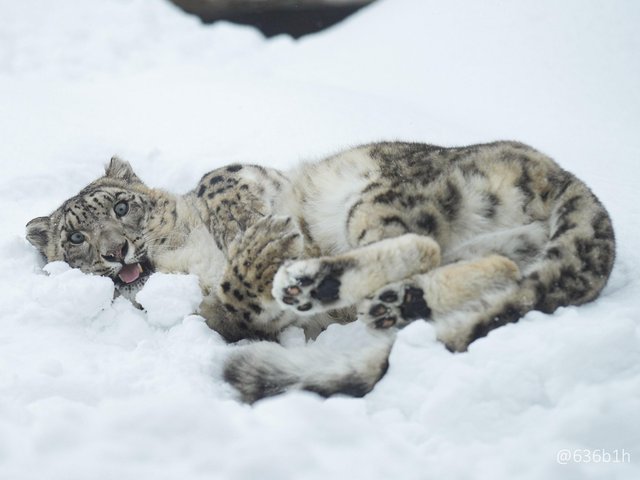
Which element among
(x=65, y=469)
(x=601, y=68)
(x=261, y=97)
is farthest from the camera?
(x=601, y=68)

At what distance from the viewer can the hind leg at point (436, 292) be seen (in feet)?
8.77

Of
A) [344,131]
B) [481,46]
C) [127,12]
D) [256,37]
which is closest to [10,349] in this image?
[344,131]

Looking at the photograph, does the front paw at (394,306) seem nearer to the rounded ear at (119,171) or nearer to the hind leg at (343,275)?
the hind leg at (343,275)

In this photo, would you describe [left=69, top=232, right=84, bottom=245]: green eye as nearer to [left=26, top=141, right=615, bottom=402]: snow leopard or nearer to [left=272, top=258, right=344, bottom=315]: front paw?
[left=26, top=141, right=615, bottom=402]: snow leopard

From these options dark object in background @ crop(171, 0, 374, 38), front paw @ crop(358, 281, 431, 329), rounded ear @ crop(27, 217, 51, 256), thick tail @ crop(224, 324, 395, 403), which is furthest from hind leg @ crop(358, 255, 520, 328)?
dark object in background @ crop(171, 0, 374, 38)

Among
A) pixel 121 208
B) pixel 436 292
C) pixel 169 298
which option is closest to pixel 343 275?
pixel 436 292

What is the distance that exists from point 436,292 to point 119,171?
2.62 meters

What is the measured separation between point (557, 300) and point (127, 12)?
8867 millimetres

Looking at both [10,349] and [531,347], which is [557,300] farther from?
[10,349]

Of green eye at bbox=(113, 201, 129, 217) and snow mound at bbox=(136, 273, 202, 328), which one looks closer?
snow mound at bbox=(136, 273, 202, 328)

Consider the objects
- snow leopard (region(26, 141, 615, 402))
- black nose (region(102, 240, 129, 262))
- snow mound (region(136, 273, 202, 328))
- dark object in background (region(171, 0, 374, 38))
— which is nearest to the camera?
snow leopard (region(26, 141, 615, 402))

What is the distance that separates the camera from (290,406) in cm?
214

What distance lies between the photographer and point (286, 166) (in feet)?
16.7

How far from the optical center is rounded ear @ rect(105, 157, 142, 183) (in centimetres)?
434
